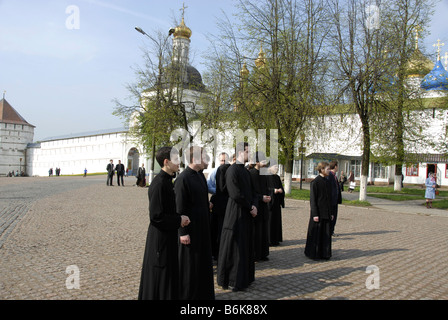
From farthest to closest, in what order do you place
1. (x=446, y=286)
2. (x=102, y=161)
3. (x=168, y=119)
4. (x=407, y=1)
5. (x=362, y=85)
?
(x=102, y=161), (x=168, y=119), (x=407, y=1), (x=362, y=85), (x=446, y=286)

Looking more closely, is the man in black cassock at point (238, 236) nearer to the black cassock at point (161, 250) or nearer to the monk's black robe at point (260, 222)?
the monk's black robe at point (260, 222)

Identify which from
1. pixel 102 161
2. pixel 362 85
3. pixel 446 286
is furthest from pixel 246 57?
pixel 102 161

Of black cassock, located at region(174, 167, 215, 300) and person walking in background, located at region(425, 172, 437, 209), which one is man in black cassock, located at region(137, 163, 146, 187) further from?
black cassock, located at region(174, 167, 215, 300)

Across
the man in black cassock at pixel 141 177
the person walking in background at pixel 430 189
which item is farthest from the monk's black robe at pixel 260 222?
the man in black cassock at pixel 141 177

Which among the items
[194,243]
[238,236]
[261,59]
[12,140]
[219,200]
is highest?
[261,59]

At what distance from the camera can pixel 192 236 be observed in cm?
463

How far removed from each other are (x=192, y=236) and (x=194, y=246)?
126mm

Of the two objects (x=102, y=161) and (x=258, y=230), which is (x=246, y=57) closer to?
(x=258, y=230)

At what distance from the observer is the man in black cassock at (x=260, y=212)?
23.1 ft

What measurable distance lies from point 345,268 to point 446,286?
161cm

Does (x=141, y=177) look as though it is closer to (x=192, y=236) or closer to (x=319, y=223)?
(x=319, y=223)

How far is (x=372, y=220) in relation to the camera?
1398 cm

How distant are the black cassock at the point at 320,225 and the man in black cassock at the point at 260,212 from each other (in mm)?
975

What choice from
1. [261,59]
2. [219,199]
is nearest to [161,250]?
[219,199]
